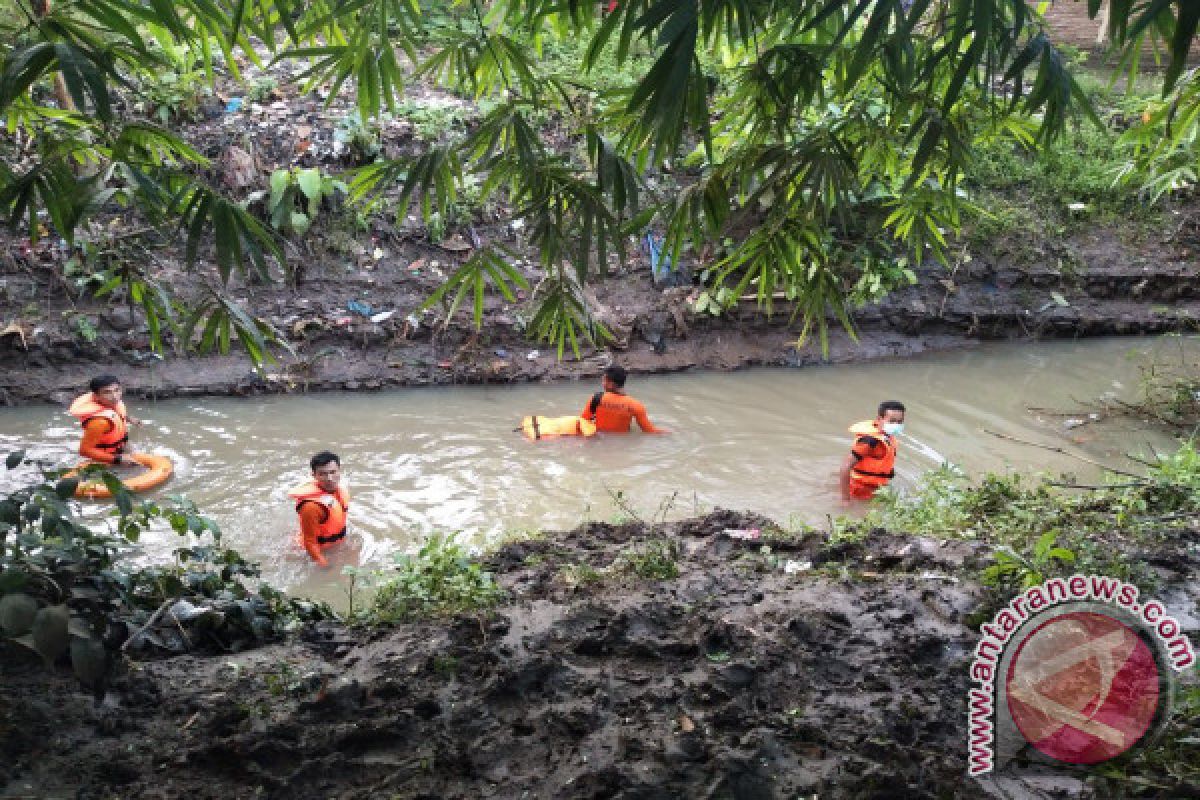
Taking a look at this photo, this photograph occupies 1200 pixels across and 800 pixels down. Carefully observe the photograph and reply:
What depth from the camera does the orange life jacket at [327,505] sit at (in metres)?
5.79

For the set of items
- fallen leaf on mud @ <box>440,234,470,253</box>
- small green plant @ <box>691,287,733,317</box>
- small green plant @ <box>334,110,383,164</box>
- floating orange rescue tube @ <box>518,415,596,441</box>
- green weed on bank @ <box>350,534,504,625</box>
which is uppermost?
small green plant @ <box>334,110,383,164</box>

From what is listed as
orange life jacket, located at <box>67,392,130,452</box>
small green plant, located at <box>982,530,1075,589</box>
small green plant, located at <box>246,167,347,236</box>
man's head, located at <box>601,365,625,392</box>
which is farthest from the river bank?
small green plant, located at <box>982,530,1075,589</box>

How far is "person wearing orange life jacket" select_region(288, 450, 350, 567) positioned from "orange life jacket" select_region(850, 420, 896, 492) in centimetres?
364

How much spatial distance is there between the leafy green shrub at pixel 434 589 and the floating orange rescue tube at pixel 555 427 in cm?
383

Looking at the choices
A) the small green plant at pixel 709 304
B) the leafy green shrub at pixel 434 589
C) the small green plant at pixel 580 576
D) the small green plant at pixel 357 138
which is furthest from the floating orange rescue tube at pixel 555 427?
the small green plant at pixel 357 138

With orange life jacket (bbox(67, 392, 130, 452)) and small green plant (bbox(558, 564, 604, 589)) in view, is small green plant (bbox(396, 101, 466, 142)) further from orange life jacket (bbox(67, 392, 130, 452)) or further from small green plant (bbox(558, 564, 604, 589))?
small green plant (bbox(558, 564, 604, 589))

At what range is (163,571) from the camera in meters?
3.48

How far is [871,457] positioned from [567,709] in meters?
4.62

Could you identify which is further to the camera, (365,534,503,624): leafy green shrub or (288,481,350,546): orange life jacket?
(288,481,350,546): orange life jacket

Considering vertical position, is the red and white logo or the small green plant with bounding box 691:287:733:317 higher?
the small green plant with bounding box 691:287:733:317

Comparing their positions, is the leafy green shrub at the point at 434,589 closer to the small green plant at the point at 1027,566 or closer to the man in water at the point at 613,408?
the small green plant at the point at 1027,566

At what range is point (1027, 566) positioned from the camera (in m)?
3.15

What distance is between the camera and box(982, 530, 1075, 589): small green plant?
10.2 feet

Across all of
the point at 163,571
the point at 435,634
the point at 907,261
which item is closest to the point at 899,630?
the point at 435,634
